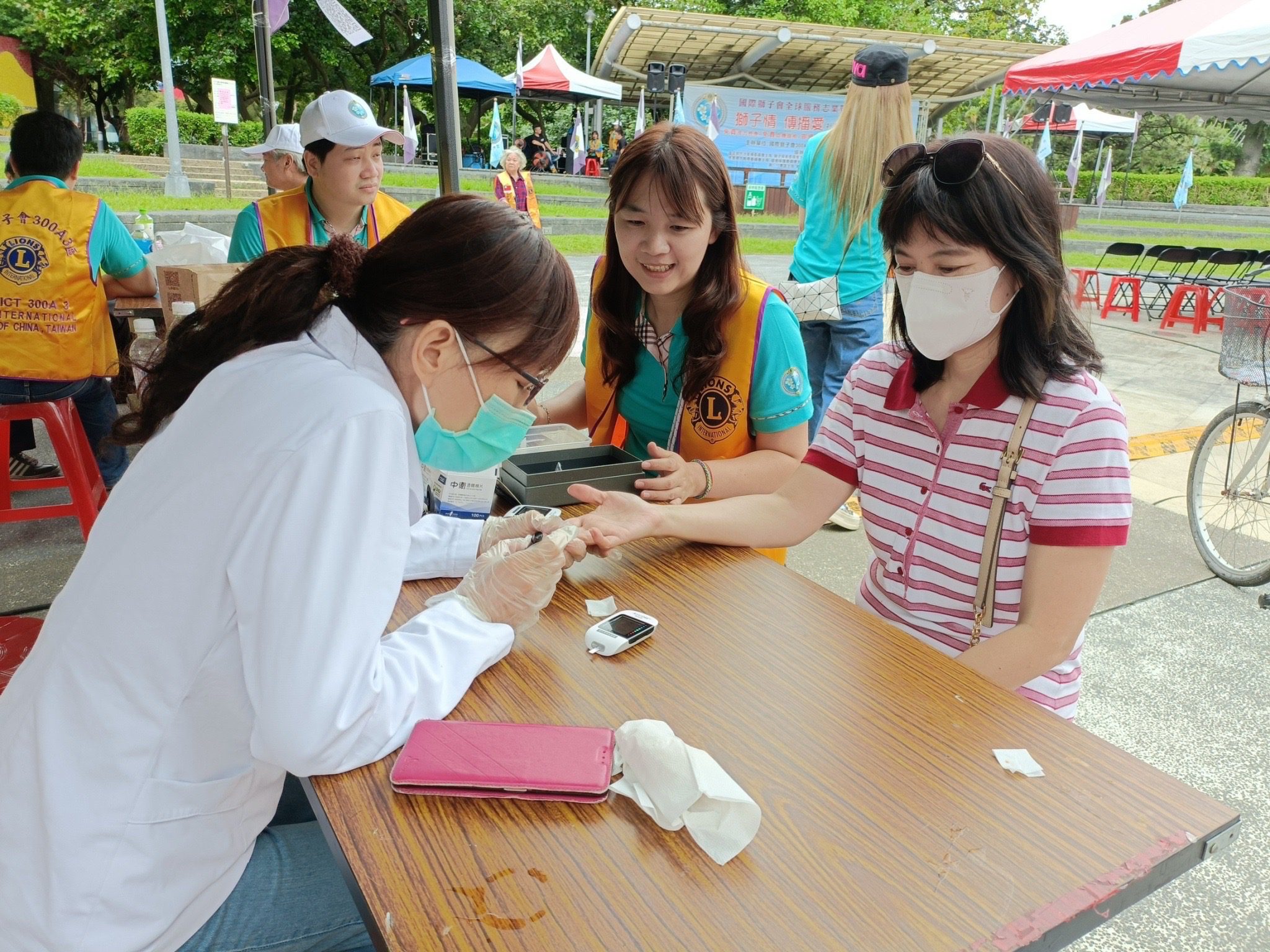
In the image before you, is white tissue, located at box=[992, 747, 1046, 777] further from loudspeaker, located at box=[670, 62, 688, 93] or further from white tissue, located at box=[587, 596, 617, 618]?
loudspeaker, located at box=[670, 62, 688, 93]

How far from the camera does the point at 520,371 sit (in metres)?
1.22

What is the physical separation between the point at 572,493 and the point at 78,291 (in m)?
2.78

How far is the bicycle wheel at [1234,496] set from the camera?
133 inches

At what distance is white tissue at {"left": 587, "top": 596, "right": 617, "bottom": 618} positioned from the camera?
1400 millimetres

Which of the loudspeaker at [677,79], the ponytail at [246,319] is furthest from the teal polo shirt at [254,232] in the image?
the loudspeaker at [677,79]

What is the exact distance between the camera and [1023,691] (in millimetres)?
1489

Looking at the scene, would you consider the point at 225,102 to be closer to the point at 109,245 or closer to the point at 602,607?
the point at 109,245

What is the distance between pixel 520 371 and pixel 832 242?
284cm

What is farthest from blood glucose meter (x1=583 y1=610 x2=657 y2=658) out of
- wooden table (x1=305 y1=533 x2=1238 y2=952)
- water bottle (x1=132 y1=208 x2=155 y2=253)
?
water bottle (x1=132 y1=208 x2=155 y2=253)

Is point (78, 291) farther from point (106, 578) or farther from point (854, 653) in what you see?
point (854, 653)

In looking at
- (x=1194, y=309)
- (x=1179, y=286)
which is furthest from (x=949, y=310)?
(x=1194, y=309)

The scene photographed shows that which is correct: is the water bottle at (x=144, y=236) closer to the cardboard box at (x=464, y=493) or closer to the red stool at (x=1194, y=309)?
the cardboard box at (x=464, y=493)

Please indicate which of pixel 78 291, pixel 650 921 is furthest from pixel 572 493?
pixel 78 291

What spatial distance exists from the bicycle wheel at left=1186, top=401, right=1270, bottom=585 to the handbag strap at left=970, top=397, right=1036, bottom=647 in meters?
2.54
